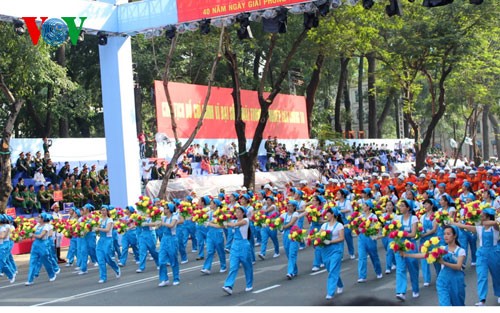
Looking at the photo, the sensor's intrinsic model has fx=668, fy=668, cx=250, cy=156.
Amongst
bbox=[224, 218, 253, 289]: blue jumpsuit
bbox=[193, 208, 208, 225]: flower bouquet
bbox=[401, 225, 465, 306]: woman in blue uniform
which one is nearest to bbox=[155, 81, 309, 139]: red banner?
bbox=[193, 208, 208, 225]: flower bouquet

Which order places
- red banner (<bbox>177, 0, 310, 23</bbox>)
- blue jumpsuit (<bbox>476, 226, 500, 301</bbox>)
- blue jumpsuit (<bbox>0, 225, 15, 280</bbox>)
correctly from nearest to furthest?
blue jumpsuit (<bbox>476, 226, 500, 301</bbox>)
blue jumpsuit (<bbox>0, 225, 15, 280</bbox>)
red banner (<bbox>177, 0, 310, 23</bbox>)

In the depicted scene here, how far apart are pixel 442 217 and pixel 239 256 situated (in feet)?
12.8

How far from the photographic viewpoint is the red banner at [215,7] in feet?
58.1

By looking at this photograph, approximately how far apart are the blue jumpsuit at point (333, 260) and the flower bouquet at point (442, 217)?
200 cm

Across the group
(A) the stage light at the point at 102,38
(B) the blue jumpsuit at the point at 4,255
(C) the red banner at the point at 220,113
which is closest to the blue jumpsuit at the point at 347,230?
(B) the blue jumpsuit at the point at 4,255

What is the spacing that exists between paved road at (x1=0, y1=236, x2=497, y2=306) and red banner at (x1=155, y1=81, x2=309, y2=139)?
12.1 meters

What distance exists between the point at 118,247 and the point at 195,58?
21.6m

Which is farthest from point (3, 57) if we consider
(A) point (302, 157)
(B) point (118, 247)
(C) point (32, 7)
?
(A) point (302, 157)

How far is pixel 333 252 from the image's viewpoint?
11.7 m

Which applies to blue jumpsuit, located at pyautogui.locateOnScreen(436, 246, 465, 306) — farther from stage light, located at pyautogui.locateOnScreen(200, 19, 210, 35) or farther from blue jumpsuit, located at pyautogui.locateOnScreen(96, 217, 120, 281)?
stage light, located at pyautogui.locateOnScreen(200, 19, 210, 35)

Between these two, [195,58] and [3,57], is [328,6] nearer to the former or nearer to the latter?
[3,57]

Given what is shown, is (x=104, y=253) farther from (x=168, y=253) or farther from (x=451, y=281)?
(x=451, y=281)

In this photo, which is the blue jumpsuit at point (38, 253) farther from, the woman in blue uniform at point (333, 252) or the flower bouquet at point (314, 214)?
the woman in blue uniform at point (333, 252)

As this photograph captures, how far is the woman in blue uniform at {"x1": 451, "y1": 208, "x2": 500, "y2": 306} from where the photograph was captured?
1020cm
